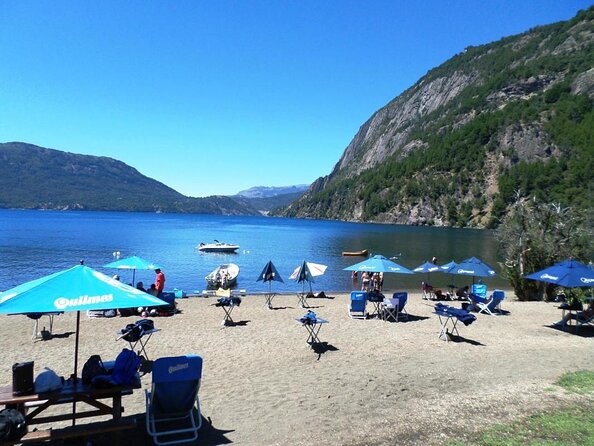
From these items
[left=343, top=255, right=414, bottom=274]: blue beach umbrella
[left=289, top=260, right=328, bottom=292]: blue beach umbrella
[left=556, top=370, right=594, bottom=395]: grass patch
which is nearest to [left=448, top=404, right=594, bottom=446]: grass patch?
[left=556, top=370, right=594, bottom=395]: grass patch

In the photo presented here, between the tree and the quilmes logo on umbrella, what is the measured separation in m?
22.2

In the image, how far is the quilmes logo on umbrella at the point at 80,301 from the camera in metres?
5.59

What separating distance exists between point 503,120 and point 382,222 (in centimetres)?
5563

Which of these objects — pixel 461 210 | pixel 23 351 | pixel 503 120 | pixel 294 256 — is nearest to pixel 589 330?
pixel 23 351

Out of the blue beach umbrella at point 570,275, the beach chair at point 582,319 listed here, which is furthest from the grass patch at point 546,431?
the beach chair at point 582,319

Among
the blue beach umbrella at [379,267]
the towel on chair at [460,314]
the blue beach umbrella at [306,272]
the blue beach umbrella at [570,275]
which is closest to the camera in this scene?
the towel on chair at [460,314]

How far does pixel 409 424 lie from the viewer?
21.4ft

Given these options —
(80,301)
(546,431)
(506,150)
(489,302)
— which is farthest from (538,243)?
(506,150)

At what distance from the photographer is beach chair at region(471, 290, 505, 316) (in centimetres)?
1750

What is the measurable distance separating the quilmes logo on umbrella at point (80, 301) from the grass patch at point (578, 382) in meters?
8.37

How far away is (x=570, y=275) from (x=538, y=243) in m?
10.9

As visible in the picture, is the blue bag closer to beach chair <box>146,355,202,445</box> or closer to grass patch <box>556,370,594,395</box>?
beach chair <box>146,355,202,445</box>

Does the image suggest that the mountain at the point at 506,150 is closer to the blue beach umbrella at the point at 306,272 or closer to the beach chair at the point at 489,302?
the beach chair at the point at 489,302

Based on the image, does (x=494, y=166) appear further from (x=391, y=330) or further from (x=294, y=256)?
(x=391, y=330)
